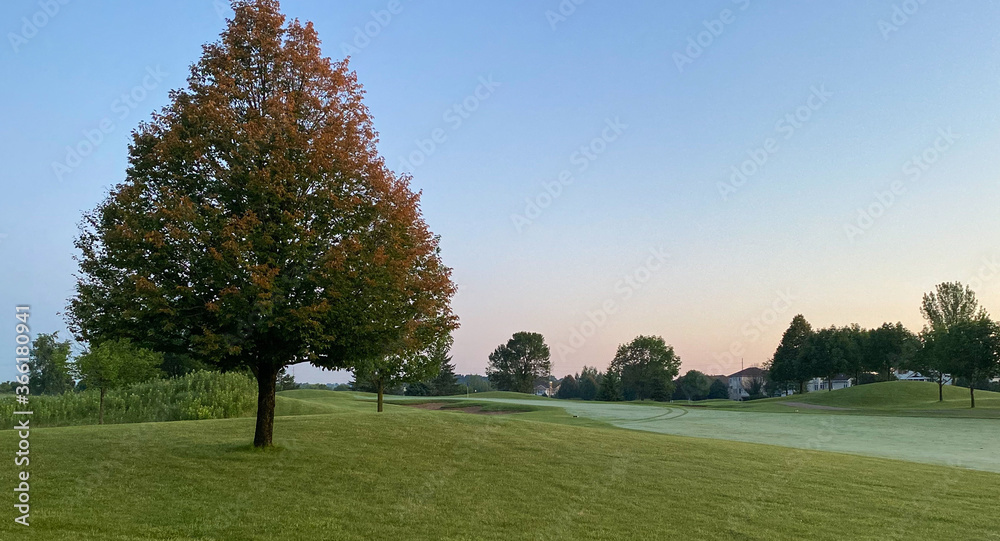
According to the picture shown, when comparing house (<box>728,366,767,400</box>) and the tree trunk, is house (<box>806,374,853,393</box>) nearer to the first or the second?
house (<box>728,366,767,400</box>)

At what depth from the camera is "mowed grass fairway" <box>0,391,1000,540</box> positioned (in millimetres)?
8938

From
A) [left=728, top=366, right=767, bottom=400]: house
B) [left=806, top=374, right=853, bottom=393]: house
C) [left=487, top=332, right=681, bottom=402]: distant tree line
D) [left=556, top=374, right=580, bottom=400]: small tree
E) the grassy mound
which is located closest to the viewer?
the grassy mound

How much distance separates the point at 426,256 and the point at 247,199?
437 centimetres

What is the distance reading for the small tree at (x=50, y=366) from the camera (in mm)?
28281

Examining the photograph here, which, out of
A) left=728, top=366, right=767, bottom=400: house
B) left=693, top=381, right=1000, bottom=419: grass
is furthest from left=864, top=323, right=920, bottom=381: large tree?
left=728, top=366, right=767, bottom=400: house

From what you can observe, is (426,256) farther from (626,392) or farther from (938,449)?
(626,392)

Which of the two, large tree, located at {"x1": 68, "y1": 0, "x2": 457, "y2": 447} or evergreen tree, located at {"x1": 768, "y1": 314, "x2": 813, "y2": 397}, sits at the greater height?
large tree, located at {"x1": 68, "y1": 0, "x2": 457, "y2": 447}

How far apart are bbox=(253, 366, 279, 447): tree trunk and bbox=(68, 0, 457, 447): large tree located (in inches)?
1.2

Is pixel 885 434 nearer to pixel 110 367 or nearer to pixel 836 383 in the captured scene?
pixel 110 367

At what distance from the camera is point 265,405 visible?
14.5 meters

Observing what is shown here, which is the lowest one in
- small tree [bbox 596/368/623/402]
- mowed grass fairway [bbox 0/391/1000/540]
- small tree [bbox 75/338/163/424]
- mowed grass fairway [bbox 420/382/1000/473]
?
small tree [bbox 596/368/623/402]

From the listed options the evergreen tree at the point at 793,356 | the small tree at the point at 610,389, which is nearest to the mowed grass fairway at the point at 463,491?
the small tree at the point at 610,389

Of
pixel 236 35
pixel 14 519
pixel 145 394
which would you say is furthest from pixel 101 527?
pixel 145 394

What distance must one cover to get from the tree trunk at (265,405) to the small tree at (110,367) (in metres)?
15.4
